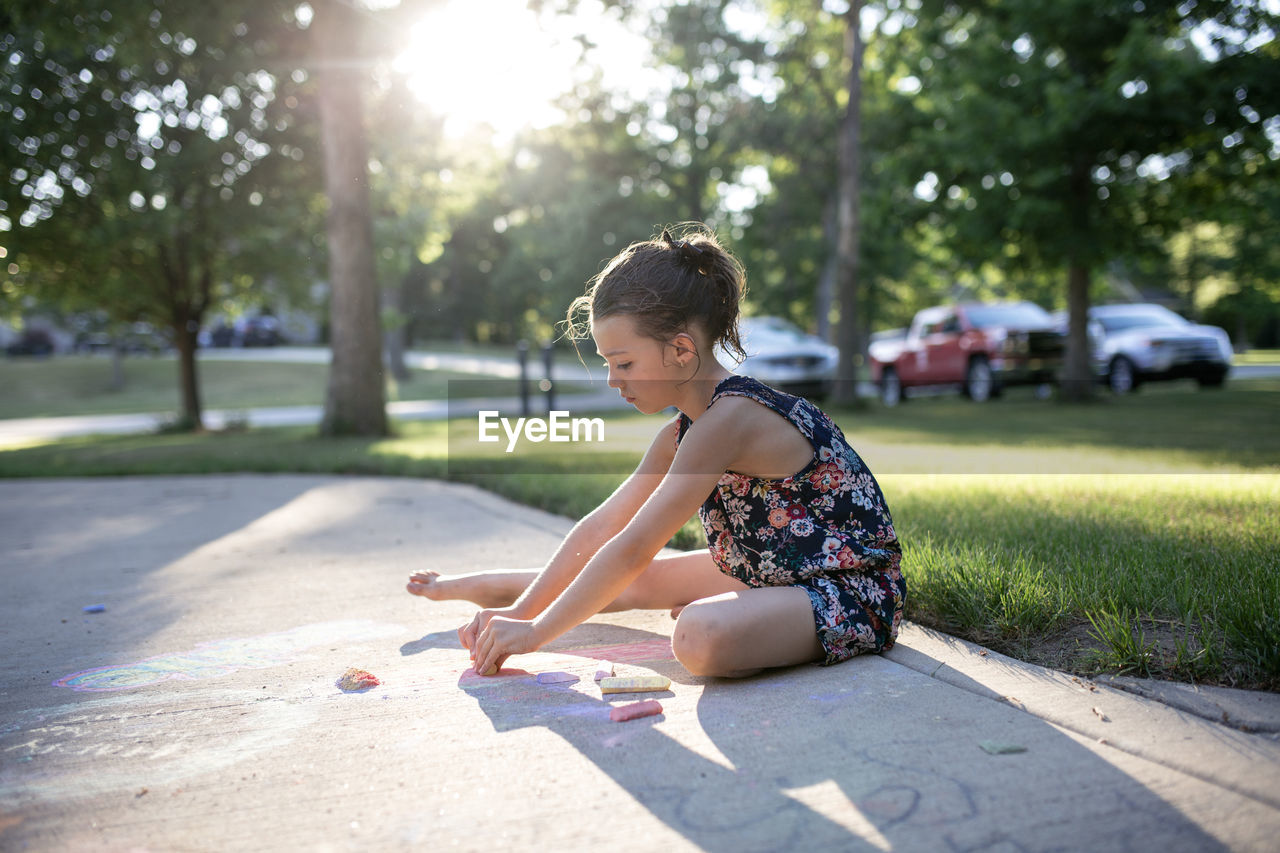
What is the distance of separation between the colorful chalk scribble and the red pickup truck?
50.4 ft

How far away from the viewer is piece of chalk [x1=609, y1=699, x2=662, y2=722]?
244 centimetres

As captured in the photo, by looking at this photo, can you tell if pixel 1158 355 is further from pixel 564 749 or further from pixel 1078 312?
pixel 564 749

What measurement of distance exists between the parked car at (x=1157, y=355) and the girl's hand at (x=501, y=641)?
53.6 ft

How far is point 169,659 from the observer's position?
3176 millimetres

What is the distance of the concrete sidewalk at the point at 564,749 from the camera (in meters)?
1.81

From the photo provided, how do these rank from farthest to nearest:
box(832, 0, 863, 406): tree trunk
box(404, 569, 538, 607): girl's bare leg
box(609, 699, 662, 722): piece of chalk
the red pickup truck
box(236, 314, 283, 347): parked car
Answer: box(236, 314, 283, 347): parked car → the red pickup truck → box(832, 0, 863, 406): tree trunk → box(404, 569, 538, 607): girl's bare leg → box(609, 699, 662, 722): piece of chalk

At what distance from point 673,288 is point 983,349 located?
15.5 metres

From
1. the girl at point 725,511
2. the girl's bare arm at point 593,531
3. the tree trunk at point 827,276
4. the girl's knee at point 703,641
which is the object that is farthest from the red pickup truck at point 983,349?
the girl's knee at point 703,641

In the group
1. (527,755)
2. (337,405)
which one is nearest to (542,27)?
(337,405)

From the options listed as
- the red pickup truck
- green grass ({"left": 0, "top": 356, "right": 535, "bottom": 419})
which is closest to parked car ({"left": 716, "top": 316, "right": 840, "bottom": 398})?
the red pickup truck

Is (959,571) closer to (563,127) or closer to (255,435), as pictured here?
(255,435)

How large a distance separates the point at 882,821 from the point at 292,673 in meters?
1.93

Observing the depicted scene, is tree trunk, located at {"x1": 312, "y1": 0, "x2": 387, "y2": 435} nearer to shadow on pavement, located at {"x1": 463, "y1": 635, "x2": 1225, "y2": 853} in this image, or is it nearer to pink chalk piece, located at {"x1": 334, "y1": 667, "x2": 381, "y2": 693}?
pink chalk piece, located at {"x1": 334, "y1": 667, "x2": 381, "y2": 693}

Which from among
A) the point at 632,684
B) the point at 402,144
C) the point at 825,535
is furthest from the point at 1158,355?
the point at 632,684
